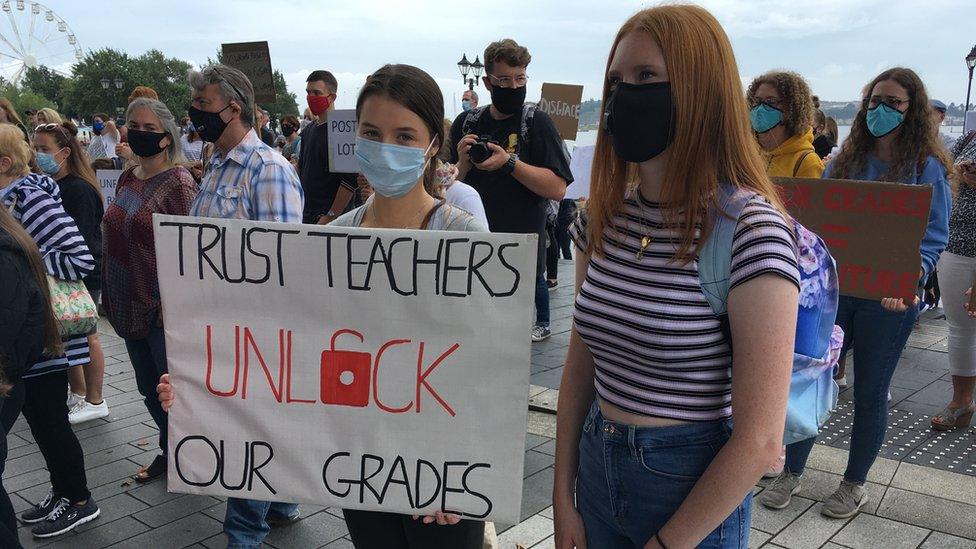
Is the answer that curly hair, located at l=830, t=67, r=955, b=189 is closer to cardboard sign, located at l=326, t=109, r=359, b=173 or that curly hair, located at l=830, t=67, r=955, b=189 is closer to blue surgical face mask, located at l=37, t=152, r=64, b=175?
cardboard sign, located at l=326, t=109, r=359, b=173

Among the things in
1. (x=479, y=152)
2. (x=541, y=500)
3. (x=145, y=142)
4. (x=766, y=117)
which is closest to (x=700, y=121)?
(x=766, y=117)

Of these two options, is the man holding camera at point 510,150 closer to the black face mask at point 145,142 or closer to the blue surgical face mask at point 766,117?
the blue surgical face mask at point 766,117

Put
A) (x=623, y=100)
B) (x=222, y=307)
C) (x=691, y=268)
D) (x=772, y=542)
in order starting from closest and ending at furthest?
(x=691, y=268)
(x=623, y=100)
(x=222, y=307)
(x=772, y=542)

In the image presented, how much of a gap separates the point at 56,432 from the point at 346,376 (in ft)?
7.77

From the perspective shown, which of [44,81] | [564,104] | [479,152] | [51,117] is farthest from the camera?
[44,81]

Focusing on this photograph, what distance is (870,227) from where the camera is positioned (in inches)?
126

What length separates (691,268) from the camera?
144cm

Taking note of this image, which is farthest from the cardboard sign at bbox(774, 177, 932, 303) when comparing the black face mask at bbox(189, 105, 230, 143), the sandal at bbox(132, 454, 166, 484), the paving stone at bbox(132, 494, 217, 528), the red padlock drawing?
the sandal at bbox(132, 454, 166, 484)

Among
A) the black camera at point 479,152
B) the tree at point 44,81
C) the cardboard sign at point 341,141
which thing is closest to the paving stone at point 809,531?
the black camera at point 479,152

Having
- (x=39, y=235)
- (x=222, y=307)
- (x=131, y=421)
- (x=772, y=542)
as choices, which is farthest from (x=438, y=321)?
(x=131, y=421)

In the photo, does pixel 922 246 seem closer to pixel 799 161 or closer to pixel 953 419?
pixel 799 161

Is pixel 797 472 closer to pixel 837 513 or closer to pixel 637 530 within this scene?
pixel 837 513

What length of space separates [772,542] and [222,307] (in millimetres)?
2592

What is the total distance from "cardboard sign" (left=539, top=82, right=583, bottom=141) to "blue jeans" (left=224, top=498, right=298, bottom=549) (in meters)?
5.62
